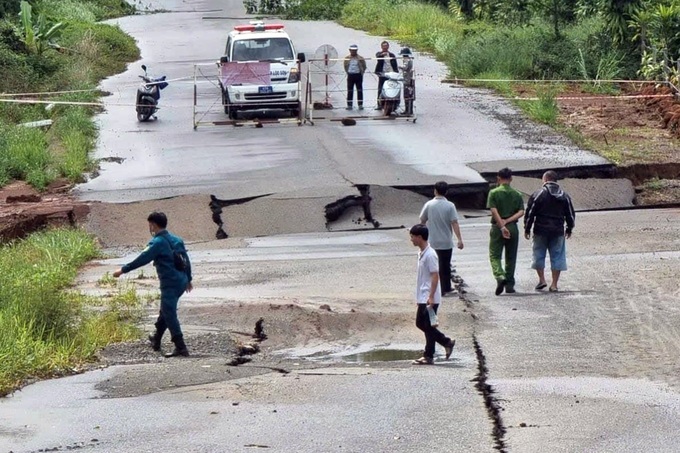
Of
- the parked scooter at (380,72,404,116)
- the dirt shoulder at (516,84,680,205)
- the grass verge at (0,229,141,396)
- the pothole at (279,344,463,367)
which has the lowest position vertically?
the pothole at (279,344,463,367)

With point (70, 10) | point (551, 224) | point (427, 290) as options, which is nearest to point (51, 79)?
point (70, 10)

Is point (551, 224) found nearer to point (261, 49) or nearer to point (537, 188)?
point (537, 188)

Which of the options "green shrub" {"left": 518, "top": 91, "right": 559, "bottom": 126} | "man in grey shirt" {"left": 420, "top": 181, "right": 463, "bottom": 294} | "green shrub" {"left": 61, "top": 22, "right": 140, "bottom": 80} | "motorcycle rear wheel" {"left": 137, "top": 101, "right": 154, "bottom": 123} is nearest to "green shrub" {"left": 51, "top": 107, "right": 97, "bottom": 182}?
"motorcycle rear wheel" {"left": 137, "top": 101, "right": 154, "bottom": 123}

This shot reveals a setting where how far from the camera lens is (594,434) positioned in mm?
9102

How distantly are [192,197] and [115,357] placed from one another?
9.42 m

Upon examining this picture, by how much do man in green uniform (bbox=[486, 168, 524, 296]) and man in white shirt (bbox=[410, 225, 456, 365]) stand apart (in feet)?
10.4

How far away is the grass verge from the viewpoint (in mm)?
11617

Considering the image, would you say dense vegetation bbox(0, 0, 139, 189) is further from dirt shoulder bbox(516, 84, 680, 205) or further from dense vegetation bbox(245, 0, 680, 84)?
dense vegetation bbox(245, 0, 680, 84)

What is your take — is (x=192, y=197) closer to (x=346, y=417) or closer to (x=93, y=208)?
(x=93, y=208)

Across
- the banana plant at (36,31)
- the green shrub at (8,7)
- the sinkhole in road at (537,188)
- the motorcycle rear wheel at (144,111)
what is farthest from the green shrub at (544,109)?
the green shrub at (8,7)

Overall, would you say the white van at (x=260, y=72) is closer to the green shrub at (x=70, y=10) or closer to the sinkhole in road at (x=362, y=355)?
the sinkhole in road at (x=362, y=355)

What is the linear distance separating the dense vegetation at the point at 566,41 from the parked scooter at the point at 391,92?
5591 mm

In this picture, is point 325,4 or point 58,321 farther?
point 325,4

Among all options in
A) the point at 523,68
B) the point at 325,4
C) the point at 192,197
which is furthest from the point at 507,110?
the point at 325,4
